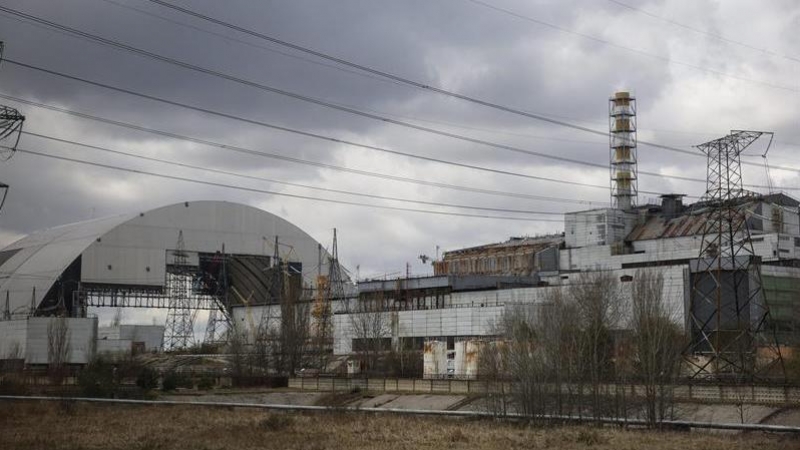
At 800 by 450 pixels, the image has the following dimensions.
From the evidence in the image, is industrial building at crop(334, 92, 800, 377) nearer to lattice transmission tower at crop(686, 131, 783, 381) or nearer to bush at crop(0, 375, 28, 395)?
lattice transmission tower at crop(686, 131, 783, 381)

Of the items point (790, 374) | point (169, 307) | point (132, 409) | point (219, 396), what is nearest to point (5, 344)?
point (169, 307)

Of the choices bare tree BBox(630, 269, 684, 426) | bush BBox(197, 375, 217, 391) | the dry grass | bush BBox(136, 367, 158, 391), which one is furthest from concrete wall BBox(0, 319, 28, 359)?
bare tree BBox(630, 269, 684, 426)

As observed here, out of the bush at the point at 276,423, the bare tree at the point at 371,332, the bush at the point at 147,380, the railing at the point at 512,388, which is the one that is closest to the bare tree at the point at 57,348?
the bush at the point at 147,380

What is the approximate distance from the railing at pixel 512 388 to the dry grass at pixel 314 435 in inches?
181

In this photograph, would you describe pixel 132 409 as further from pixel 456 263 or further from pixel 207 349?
pixel 456 263

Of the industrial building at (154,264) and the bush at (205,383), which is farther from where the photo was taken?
the industrial building at (154,264)

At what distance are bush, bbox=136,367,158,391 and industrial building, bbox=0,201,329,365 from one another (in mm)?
20876

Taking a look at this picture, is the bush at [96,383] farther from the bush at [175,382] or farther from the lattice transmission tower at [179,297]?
the lattice transmission tower at [179,297]

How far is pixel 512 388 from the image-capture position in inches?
1305

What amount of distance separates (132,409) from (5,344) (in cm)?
4088

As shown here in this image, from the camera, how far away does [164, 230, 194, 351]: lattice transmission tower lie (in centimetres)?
8606

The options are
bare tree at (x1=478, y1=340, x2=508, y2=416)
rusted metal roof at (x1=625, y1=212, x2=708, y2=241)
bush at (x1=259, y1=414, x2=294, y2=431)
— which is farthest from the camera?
rusted metal roof at (x1=625, y1=212, x2=708, y2=241)

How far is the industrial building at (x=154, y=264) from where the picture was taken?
272ft

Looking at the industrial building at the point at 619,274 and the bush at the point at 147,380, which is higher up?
the industrial building at the point at 619,274
